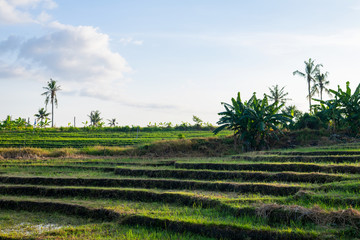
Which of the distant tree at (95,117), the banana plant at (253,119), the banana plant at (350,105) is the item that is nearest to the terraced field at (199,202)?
the banana plant at (253,119)

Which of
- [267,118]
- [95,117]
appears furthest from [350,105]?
[95,117]

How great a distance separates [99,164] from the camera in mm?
13289

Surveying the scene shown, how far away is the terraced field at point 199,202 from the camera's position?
5387mm

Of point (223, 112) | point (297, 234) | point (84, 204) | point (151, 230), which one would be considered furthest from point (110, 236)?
point (223, 112)

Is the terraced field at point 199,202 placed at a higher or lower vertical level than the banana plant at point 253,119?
lower

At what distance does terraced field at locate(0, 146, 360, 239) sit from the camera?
5.39 meters

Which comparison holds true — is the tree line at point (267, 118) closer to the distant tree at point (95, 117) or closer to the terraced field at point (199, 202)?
the terraced field at point (199, 202)

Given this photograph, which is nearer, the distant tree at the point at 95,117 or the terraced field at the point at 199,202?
the terraced field at the point at 199,202

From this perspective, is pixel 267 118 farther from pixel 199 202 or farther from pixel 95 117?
pixel 95 117

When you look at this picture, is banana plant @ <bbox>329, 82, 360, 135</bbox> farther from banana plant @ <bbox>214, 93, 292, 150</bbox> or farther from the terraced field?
the terraced field

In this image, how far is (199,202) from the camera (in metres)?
7.23

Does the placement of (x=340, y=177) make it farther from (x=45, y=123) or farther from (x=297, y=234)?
(x=45, y=123)

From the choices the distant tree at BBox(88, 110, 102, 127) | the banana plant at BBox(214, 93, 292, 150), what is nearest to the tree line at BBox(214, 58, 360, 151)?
the banana plant at BBox(214, 93, 292, 150)

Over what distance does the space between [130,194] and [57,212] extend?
1.83 m
